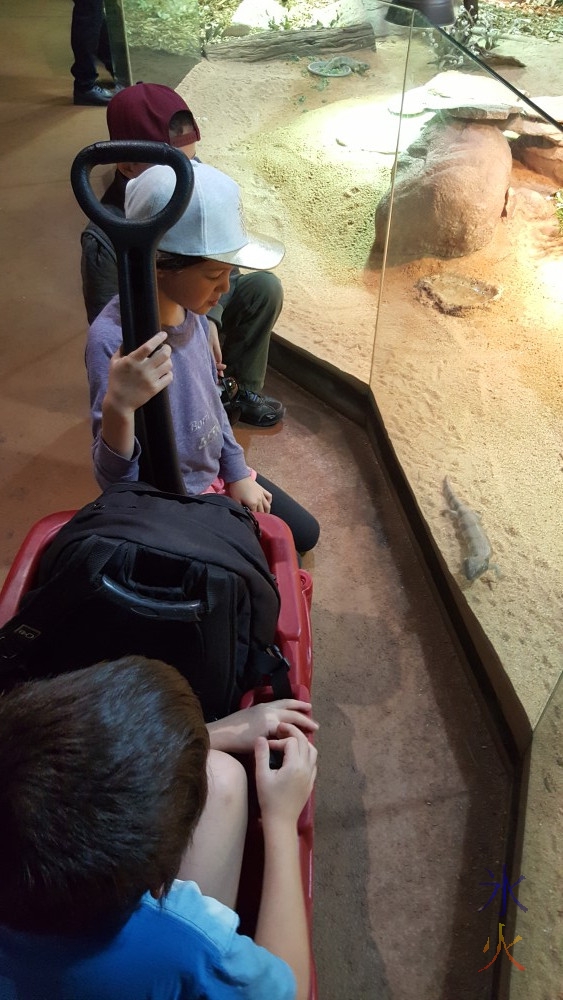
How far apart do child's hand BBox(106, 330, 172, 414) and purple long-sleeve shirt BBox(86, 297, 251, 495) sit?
0.14 metres

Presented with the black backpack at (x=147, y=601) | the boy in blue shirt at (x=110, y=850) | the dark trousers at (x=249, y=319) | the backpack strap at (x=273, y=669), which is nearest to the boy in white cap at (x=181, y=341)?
the black backpack at (x=147, y=601)

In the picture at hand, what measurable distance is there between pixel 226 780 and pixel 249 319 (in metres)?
1.79

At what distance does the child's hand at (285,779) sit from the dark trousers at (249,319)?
5.52 feet

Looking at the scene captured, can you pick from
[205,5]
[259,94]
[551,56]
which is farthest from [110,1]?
[551,56]

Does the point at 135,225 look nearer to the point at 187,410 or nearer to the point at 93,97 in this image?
the point at 187,410

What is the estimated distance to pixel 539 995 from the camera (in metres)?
1.32

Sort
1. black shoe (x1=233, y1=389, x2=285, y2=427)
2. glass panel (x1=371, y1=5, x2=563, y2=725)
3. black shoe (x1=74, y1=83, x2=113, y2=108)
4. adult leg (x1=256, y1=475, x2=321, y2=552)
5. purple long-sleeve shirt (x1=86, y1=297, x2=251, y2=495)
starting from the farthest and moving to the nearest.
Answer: black shoe (x1=74, y1=83, x2=113, y2=108) → black shoe (x1=233, y1=389, x2=285, y2=427) → adult leg (x1=256, y1=475, x2=321, y2=552) → glass panel (x1=371, y1=5, x2=563, y2=725) → purple long-sleeve shirt (x1=86, y1=297, x2=251, y2=495)

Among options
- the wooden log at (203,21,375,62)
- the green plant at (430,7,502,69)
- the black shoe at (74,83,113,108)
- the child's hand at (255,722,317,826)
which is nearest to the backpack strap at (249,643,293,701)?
the child's hand at (255,722,317,826)

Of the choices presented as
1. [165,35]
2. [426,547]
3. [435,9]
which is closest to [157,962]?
[426,547]

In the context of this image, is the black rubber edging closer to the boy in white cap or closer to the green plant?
the boy in white cap

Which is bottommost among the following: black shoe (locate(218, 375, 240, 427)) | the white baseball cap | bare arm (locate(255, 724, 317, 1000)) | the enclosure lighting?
black shoe (locate(218, 375, 240, 427))

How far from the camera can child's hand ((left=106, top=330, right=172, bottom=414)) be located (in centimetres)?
120

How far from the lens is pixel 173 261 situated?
139 centimetres

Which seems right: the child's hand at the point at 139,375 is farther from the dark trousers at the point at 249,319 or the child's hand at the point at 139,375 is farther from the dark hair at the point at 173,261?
the dark trousers at the point at 249,319
